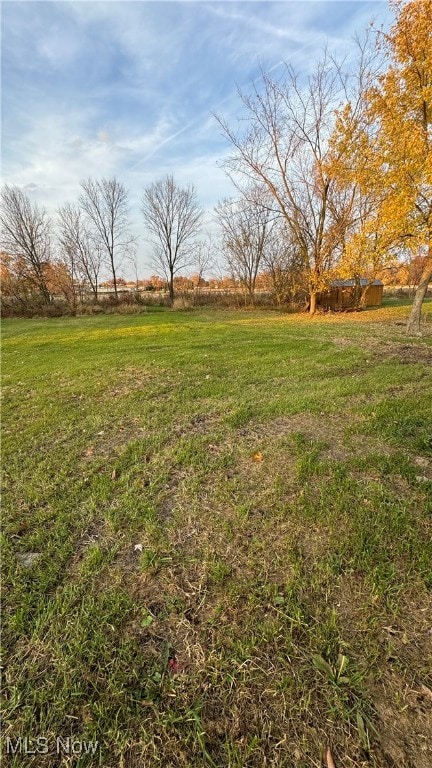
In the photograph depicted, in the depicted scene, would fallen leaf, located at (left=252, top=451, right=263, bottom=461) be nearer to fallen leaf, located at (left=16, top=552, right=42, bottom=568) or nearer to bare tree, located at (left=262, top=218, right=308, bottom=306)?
fallen leaf, located at (left=16, top=552, right=42, bottom=568)

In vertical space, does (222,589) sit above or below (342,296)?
below

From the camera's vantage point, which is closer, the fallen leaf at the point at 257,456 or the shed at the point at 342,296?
the fallen leaf at the point at 257,456

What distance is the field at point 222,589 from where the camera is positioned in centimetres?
118

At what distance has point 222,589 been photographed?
5.65ft

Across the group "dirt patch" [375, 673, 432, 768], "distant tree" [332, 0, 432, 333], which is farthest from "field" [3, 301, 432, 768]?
"distant tree" [332, 0, 432, 333]

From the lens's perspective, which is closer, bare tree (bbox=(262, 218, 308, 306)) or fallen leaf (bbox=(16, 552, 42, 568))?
fallen leaf (bbox=(16, 552, 42, 568))

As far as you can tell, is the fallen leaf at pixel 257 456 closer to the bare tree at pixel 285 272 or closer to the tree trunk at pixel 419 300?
the tree trunk at pixel 419 300

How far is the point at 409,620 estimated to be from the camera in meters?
1.53

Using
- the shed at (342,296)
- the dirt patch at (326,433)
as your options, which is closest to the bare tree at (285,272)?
the shed at (342,296)

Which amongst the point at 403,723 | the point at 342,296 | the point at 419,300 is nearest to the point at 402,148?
the point at 419,300

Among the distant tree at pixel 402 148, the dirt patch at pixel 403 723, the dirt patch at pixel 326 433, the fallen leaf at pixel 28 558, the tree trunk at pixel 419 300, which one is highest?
the distant tree at pixel 402 148

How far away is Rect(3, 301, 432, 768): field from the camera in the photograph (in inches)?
46.6

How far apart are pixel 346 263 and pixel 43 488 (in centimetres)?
1157

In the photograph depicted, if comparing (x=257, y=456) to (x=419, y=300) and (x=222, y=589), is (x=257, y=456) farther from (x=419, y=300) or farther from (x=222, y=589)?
(x=419, y=300)
